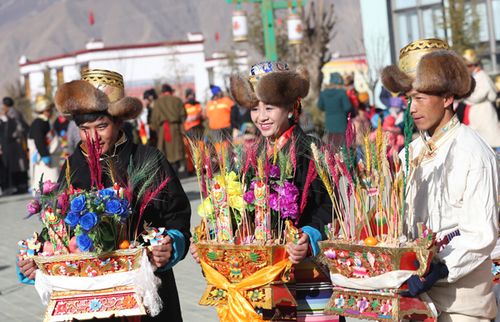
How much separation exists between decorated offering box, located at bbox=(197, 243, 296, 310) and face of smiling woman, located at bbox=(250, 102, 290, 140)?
67 centimetres

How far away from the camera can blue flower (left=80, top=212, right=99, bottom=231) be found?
4125 mm

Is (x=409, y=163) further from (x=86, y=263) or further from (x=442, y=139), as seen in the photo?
(x=86, y=263)

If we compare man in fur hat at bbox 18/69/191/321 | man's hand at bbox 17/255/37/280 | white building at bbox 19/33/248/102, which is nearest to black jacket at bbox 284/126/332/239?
man in fur hat at bbox 18/69/191/321

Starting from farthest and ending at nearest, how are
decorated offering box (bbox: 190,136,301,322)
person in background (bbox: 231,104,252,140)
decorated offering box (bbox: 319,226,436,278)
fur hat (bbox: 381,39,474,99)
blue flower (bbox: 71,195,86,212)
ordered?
person in background (bbox: 231,104,252,140) → decorated offering box (bbox: 190,136,301,322) → fur hat (bbox: 381,39,474,99) → blue flower (bbox: 71,195,86,212) → decorated offering box (bbox: 319,226,436,278)

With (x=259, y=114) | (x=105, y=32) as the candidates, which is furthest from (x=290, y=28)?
(x=105, y=32)

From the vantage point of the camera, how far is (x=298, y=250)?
14.1 ft

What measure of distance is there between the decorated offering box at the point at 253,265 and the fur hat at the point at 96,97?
76 cm

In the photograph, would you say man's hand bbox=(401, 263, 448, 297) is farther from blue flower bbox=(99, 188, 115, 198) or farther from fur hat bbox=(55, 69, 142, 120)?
fur hat bbox=(55, 69, 142, 120)

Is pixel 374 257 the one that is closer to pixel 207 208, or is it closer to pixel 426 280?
pixel 426 280

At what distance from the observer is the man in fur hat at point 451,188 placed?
13.3 ft

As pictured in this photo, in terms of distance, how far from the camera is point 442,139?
14.2 feet

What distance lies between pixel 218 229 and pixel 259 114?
0.65m

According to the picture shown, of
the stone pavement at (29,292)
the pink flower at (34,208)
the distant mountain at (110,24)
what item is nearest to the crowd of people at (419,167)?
the pink flower at (34,208)

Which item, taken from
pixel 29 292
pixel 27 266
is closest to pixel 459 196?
pixel 27 266
